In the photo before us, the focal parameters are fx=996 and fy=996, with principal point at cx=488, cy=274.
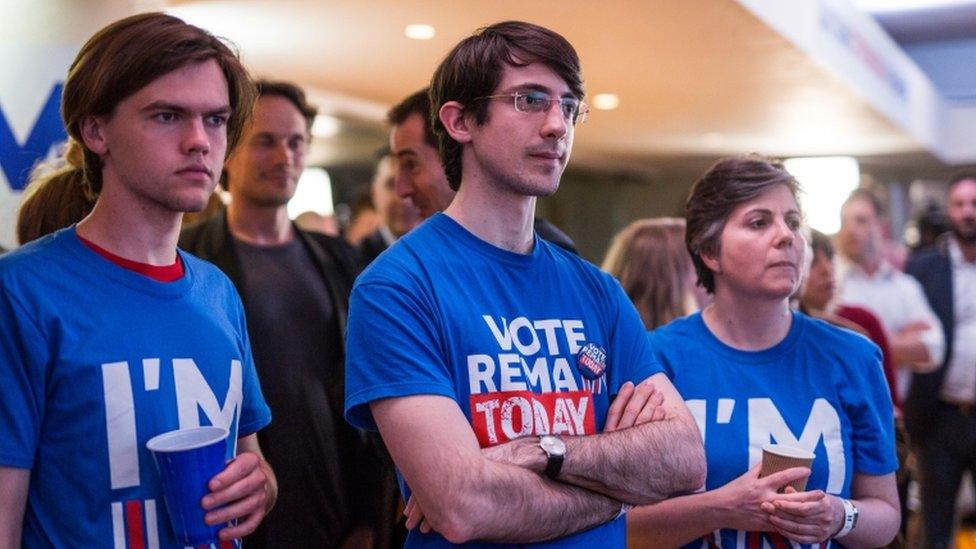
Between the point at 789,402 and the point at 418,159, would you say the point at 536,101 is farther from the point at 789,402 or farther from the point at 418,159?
the point at 418,159

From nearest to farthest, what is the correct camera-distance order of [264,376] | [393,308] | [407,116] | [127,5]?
[393,308] < [264,376] < [407,116] < [127,5]

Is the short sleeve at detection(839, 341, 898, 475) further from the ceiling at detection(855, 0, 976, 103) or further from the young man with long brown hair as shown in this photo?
the ceiling at detection(855, 0, 976, 103)

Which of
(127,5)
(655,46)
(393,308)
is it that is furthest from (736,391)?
(655,46)

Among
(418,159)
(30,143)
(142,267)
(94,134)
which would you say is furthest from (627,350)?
(30,143)

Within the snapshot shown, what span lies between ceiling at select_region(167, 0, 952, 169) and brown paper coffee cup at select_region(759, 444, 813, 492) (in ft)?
10.2

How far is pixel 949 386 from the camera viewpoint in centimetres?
495

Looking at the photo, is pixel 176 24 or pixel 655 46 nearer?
pixel 176 24

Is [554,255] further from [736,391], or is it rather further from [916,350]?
[916,350]

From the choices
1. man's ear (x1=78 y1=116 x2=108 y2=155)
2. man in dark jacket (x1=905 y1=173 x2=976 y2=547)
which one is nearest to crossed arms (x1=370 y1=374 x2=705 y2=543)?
man's ear (x1=78 y1=116 x2=108 y2=155)

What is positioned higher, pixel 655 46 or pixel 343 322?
pixel 655 46

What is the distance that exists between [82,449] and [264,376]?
110 cm

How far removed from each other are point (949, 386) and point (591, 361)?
3.83 m

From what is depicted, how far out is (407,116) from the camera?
3000 millimetres

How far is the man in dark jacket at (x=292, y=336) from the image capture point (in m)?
2.62
